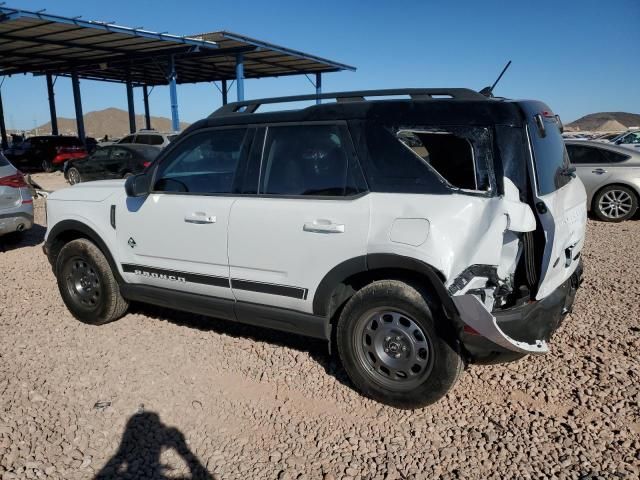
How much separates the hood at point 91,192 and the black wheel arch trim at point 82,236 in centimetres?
23

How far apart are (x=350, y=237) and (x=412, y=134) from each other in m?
0.74

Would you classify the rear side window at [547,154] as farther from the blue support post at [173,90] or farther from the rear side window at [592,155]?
the blue support post at [173,90]

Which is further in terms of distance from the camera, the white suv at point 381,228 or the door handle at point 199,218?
the door handle at point 199,218

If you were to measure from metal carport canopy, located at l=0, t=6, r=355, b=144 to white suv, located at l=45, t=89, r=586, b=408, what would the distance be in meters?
14.5

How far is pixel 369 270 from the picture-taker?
317cm

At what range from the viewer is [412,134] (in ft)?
10.2

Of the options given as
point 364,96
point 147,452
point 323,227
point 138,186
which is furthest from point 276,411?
point 364,96

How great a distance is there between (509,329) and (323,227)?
4.11 feet

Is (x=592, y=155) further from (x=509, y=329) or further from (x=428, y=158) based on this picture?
(x=509, y=329)

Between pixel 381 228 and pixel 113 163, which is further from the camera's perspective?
pixel 113 163

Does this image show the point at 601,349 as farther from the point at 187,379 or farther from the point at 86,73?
the point at 86,73

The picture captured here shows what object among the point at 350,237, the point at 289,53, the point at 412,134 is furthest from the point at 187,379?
the point at 289,53

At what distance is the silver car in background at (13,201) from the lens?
7.09 meters

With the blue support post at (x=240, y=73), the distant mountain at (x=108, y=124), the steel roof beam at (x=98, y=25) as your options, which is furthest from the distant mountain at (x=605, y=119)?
the steel roof beam at (x=98, y=25)
